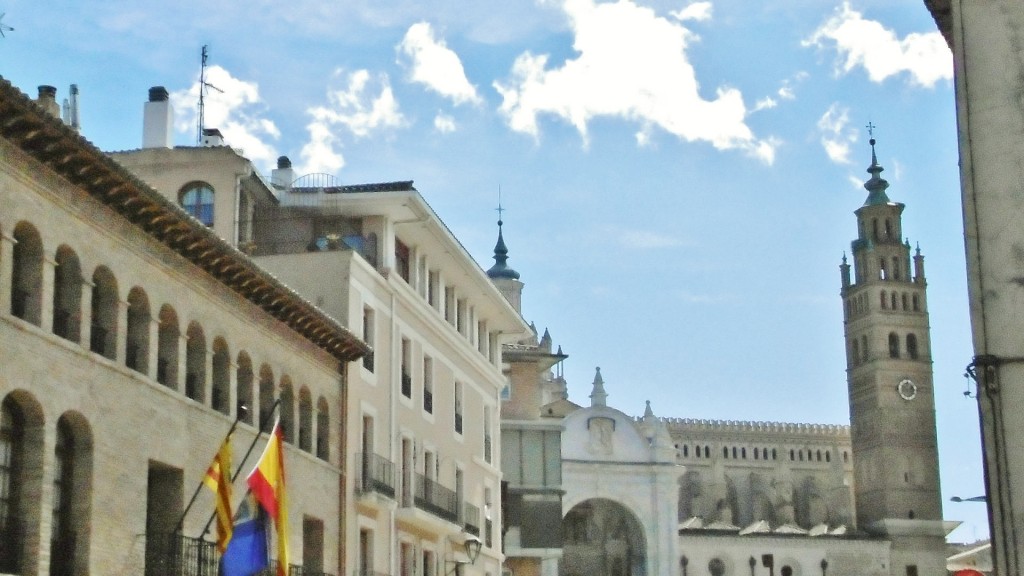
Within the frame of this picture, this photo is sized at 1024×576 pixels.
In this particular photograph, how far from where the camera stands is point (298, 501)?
3241cm

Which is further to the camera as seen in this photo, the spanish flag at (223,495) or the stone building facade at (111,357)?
the spanish flag at (223,495)

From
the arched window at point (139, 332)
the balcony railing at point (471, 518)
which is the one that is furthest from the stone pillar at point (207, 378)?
the balcony railing at point (471, 518)

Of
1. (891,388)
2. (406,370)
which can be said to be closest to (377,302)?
(406,370)

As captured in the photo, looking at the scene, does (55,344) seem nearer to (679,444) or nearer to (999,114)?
(999,114)

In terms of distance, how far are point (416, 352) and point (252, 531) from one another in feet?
55.1

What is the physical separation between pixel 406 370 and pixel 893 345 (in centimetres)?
11807

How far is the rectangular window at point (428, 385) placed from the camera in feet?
139

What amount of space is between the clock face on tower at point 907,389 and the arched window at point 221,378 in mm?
126492

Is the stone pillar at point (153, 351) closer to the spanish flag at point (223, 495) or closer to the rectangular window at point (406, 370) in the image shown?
the spanish flag at point (223, 495)

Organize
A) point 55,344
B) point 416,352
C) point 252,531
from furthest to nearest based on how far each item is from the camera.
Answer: point 416,352 < point 252,531 < point 55,344

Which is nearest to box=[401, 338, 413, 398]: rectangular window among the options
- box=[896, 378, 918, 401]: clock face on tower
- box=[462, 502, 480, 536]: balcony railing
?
box=[462, 502, 480, 536]: balcony railing

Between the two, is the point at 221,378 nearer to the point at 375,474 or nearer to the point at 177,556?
the point at 177,556

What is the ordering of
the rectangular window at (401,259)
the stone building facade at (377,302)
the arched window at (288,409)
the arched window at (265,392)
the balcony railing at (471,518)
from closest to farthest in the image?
the arched window at (265,392) → the arched window at (288,409) → the stone building facade at (377,302) → the rectangular window at (401,259) → the balcony railing at (471,518)

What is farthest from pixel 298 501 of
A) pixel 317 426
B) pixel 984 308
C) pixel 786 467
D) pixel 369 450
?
pixel 786 467
